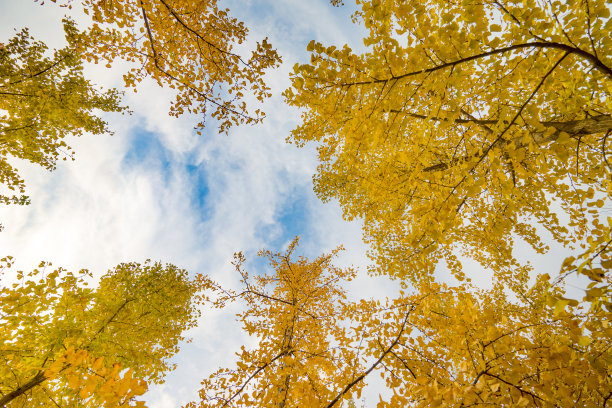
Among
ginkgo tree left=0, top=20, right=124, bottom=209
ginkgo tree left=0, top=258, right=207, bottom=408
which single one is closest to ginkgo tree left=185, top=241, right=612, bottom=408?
ginkgo tree left=0, top=258, right=207, bottom=408

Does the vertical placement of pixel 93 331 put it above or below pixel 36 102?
below

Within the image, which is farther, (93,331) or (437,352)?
(93,331)

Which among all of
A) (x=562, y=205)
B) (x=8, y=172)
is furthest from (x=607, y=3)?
(x=8, y=172)

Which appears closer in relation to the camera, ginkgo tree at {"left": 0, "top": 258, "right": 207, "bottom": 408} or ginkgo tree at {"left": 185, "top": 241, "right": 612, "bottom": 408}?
ginkgo tree at {"left": 185, "top": 241, "right": 612, "bottom": 408}

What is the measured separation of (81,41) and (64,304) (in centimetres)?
470

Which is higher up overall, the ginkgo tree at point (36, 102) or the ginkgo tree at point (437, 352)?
the ginkgo tree at point (36, 102)

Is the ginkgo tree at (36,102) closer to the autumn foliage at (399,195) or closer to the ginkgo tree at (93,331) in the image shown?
the autumn foliage at (399,195)

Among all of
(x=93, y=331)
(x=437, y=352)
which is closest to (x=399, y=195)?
(x=437, y=352)

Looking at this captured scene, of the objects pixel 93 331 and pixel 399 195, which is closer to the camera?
pixel 399 195

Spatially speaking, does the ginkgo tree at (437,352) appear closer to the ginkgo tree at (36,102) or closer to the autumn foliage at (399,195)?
the autumn foliage at (399,195)

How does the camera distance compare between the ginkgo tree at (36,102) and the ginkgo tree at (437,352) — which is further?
the ginkgo tree at (36,102)

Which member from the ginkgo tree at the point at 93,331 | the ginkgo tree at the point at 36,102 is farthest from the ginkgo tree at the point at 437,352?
the ginkgo tree at the point at 36,102

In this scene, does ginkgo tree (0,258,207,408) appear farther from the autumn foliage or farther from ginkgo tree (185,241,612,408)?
ginkgo tree (185,241,612,408)

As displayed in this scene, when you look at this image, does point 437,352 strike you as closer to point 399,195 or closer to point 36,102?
point 399,195
